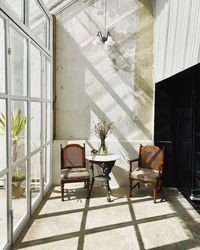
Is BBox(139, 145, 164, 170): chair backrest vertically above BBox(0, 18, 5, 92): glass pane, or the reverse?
BBox(0, 18, 5, 92): glass pane

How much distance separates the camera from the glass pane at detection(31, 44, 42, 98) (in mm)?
3783

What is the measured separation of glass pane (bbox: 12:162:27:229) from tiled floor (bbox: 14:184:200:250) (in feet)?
0.85

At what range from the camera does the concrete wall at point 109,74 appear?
499 centimetres

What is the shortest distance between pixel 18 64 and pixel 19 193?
1.76 metres

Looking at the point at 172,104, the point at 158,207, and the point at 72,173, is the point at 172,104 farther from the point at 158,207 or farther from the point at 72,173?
the point at 72,173

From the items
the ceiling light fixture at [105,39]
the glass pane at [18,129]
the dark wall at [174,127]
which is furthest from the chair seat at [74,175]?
the ceiling light fixture at [105,39]

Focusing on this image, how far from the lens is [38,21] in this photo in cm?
404

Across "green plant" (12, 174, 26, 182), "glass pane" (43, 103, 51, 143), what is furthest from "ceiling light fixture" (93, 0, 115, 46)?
"green plant" (12, 174, 26, 182)

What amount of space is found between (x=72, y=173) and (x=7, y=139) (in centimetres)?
192

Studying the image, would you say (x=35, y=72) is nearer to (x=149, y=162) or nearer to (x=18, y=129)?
(x=18, y=129)

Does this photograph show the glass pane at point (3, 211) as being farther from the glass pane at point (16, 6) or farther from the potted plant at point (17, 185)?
the glass pane at point (16, 6)

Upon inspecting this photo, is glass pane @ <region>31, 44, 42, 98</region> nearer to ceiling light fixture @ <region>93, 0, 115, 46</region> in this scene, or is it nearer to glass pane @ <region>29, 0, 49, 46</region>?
glass pane @ <region>29, 0, 49, 46</region>

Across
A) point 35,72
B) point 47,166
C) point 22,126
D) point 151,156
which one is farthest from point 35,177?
point 151,156

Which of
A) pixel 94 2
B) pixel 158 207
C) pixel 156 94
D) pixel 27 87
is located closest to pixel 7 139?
pixel 27 87
